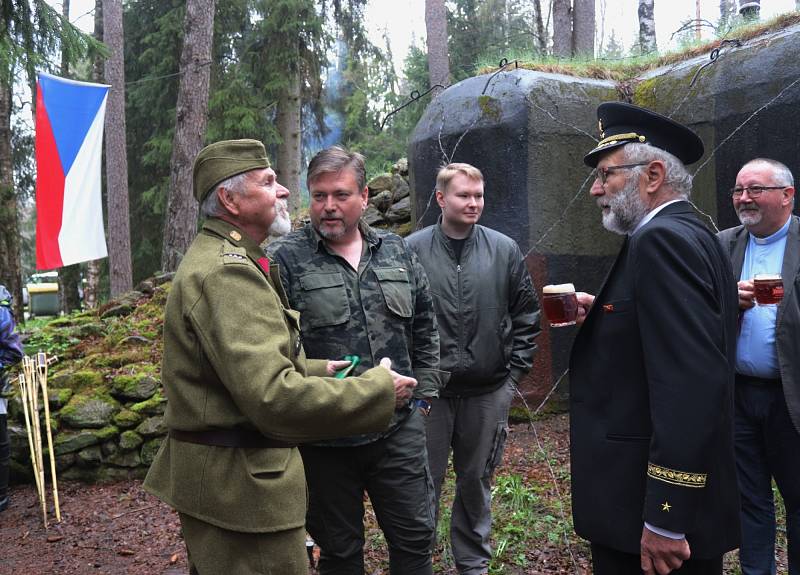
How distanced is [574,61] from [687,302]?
6258 mm

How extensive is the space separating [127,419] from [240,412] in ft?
16.7

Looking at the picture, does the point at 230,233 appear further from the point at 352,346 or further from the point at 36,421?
the point at 36,421

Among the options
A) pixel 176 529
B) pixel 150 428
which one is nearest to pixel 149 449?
pixel 150 428

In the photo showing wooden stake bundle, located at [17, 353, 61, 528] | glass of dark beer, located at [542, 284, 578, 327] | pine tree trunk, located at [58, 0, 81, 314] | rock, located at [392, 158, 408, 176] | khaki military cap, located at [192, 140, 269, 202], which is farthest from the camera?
pine tree trunk, located at [58, 0, 81, 314]

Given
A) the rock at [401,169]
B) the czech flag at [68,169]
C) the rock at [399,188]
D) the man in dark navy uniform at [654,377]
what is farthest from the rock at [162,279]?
the man in dark navy uniform at [654,377]

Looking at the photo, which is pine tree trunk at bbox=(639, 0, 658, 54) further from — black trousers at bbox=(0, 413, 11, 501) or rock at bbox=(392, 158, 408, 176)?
black trousers at bbox=(0, 413, 11, 501)

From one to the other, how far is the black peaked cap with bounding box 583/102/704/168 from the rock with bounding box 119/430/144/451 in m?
5.61

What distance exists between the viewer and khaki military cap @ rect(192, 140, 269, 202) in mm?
2475

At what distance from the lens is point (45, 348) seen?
8578 millimetres

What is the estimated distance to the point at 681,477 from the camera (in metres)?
2.03

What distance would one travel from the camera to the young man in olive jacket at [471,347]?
4066mm

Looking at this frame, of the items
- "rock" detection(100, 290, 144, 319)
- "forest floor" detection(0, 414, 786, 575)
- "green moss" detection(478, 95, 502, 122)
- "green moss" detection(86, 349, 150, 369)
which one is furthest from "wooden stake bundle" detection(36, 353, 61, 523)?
"green moss" detection(478, 95, 502, 122)

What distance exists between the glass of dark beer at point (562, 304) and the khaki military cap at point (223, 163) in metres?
1.19

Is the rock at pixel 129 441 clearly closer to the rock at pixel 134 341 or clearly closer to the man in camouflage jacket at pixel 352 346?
the rock at pixel 134 341
